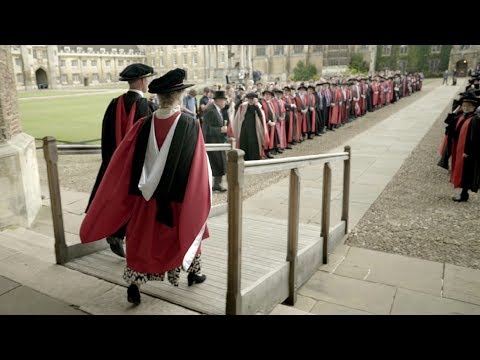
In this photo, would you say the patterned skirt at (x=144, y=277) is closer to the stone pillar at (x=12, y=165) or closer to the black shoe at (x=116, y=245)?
the black shoe at (x=116, y=245)

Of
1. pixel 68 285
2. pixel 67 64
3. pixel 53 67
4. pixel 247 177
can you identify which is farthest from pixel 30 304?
pixel 67 64

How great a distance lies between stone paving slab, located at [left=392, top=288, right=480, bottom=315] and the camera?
3.36m

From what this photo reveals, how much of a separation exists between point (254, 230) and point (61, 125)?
15.2m

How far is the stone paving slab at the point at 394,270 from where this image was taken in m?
3.88

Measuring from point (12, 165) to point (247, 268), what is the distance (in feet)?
11.3

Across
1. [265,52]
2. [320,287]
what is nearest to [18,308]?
[320,287]

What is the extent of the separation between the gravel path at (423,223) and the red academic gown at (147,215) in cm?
285

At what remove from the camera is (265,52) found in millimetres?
67500

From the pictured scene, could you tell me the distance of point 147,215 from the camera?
2.80 metres

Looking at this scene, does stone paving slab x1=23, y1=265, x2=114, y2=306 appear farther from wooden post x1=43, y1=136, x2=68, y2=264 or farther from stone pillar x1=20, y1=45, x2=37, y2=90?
stone pillar x1=20, y1=45, x2=37, y2=90

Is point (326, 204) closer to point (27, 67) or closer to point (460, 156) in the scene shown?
point (460, 156)

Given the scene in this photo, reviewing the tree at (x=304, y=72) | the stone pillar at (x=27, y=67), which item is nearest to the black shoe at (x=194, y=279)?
the tree at (x=304, y=72)

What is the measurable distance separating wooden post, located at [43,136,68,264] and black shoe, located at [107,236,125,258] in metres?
0.38

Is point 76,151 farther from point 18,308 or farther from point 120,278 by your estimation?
point 18,308
